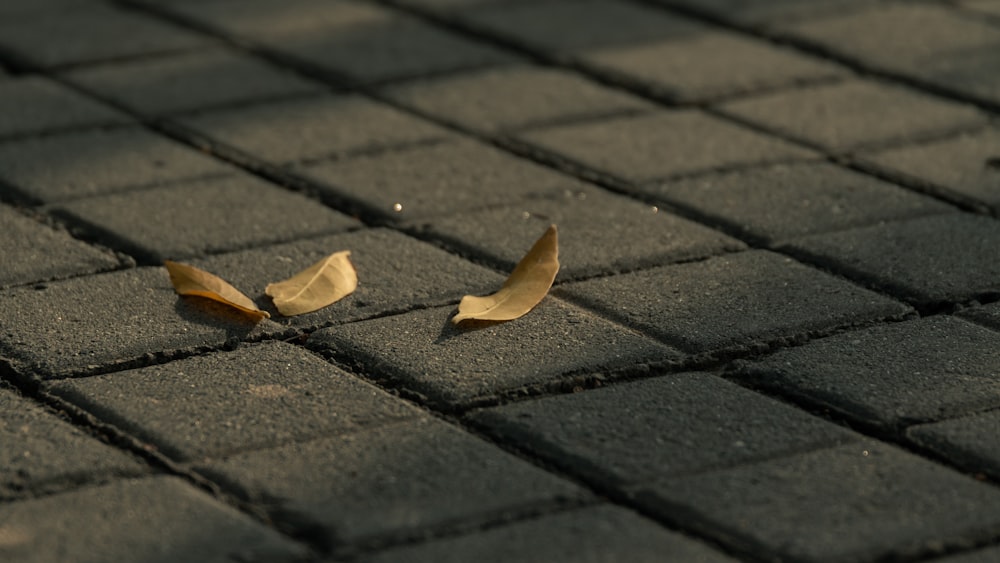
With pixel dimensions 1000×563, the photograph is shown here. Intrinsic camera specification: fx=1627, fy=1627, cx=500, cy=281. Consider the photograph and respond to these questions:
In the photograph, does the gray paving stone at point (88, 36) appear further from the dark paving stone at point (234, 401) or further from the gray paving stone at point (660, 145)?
the dark paving stone at point (234, 401)

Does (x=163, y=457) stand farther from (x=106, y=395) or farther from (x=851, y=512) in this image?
(x=851, y=512)

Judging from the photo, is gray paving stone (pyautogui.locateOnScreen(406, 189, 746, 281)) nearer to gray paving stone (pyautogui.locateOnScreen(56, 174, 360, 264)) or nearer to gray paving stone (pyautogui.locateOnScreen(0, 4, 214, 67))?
gray paving stone (pyautogui.locateOnScreen(56, 174, 360, 264))

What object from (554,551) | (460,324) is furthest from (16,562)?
(460,324)

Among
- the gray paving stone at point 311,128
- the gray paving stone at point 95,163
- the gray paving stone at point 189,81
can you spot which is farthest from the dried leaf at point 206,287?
the gray paving stone at point 189,81

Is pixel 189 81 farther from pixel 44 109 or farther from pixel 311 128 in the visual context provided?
pixel 311 128

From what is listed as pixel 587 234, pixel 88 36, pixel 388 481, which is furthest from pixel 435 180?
pixel 88 36
